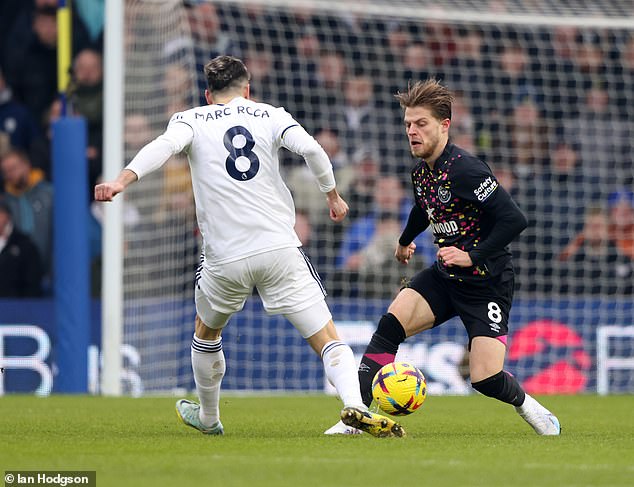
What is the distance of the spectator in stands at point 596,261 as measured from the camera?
45.8 feet

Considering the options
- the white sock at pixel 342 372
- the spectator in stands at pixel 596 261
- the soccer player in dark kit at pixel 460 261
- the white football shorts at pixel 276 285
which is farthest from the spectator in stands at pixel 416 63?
Answer: the white sock at pixel 342 372

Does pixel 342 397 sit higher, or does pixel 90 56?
pixel 90 56

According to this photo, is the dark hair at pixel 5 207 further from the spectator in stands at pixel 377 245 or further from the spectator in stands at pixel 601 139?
the spectator in stands at pixel 601 139

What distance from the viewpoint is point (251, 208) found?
22.3 ft

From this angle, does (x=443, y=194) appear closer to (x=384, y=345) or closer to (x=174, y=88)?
(x=384, y=345)

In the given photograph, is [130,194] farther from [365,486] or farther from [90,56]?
[365,486]

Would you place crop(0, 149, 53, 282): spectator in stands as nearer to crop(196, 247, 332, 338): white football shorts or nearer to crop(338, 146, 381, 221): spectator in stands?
crop(338, 146, 381, 221): spectator in stands

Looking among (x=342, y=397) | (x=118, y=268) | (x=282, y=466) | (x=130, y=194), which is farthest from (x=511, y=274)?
(x=130, y=194)

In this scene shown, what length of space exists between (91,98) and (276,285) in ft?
26.9

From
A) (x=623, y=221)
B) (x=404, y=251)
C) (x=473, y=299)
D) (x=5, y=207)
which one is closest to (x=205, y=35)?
(x=5, y=207)

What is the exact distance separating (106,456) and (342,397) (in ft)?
4.44

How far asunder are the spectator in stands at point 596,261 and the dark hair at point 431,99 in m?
7.01

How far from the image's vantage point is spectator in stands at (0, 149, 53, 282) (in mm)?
13922

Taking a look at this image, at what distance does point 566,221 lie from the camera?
14664 mm
